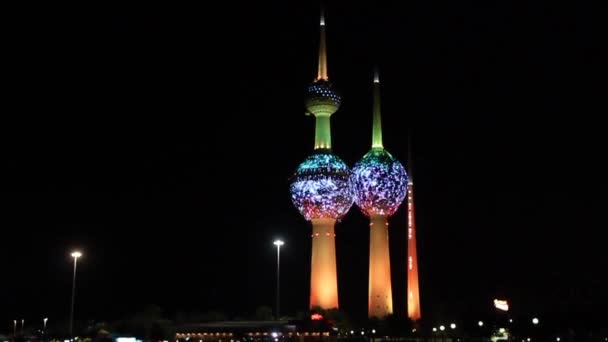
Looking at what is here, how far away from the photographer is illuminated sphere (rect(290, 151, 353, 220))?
13012 centimetres

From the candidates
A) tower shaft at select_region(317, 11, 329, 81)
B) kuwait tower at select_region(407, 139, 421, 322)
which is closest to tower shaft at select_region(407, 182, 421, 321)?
kuwait tower at select_region(407, 139, 421, 322)

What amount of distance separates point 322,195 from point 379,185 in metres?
8.55

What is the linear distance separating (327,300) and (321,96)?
90.4 ft

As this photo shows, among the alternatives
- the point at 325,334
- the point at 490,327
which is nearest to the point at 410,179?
the point at 490,327

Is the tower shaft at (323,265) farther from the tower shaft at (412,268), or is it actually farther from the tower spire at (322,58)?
the tower spire at (322,58)

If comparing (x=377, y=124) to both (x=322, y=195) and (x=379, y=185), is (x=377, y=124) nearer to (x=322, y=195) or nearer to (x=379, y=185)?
(x=379, y=185)

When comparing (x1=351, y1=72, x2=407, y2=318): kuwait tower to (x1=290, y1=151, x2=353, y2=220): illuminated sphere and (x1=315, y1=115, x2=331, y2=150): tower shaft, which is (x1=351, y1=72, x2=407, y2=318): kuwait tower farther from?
(x1=315, y1=115, x2=331, y2=150): tower shaft

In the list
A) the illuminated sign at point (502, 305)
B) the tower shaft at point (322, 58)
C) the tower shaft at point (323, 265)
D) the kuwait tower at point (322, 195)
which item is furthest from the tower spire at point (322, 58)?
the illuminated sign at point (502, 305)

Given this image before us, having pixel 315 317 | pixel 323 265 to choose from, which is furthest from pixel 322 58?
pixel 315 317

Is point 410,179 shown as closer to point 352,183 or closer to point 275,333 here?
point 352,183

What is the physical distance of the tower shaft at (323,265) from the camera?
13175cm

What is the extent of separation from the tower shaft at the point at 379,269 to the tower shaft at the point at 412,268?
2754 millimetres

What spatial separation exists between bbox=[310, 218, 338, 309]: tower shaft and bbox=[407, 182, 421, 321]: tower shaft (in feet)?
32.5

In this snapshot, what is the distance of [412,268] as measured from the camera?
13475cm
